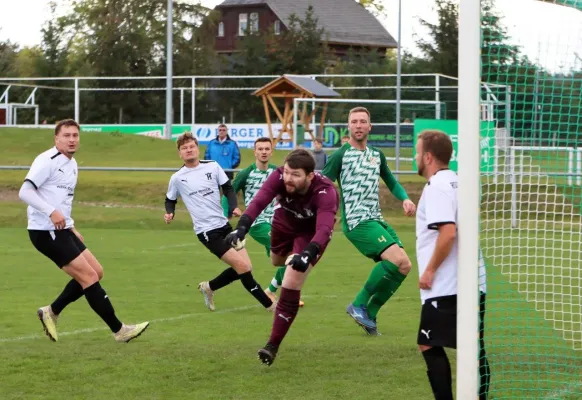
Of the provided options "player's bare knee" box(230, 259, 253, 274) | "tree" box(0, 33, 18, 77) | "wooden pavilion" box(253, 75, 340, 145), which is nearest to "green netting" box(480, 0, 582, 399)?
"player's bare knee" box(230, 259, 253, 274)

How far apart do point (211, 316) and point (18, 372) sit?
3129 millimetres

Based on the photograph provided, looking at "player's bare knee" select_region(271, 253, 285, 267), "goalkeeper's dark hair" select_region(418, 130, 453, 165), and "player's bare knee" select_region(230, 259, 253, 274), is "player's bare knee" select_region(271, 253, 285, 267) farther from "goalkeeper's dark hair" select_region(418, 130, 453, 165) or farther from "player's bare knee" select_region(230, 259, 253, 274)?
"goalkeeper's dark hair" select_region(418, 130, 453, 165)

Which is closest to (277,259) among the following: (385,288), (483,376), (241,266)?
(385,288)

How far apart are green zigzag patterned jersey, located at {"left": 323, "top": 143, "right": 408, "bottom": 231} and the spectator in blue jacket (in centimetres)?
1128

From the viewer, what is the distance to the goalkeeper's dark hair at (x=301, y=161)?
7.24 m

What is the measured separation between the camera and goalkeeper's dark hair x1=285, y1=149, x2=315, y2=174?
285 inches

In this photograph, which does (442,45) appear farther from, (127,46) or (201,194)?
(201,194)

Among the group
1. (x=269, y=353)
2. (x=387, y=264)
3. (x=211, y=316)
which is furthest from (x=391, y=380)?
(x=211, y=316)

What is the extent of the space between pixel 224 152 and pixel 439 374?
15.1 meters

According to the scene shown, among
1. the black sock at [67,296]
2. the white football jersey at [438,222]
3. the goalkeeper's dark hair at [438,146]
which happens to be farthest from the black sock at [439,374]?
the black sock at [67,296]

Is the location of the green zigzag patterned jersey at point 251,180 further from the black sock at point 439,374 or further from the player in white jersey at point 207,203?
the black sock at point 439,374

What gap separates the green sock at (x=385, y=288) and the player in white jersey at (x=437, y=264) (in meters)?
3.11

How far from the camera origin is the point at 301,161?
7.24 m

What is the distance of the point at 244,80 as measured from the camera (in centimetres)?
4350
